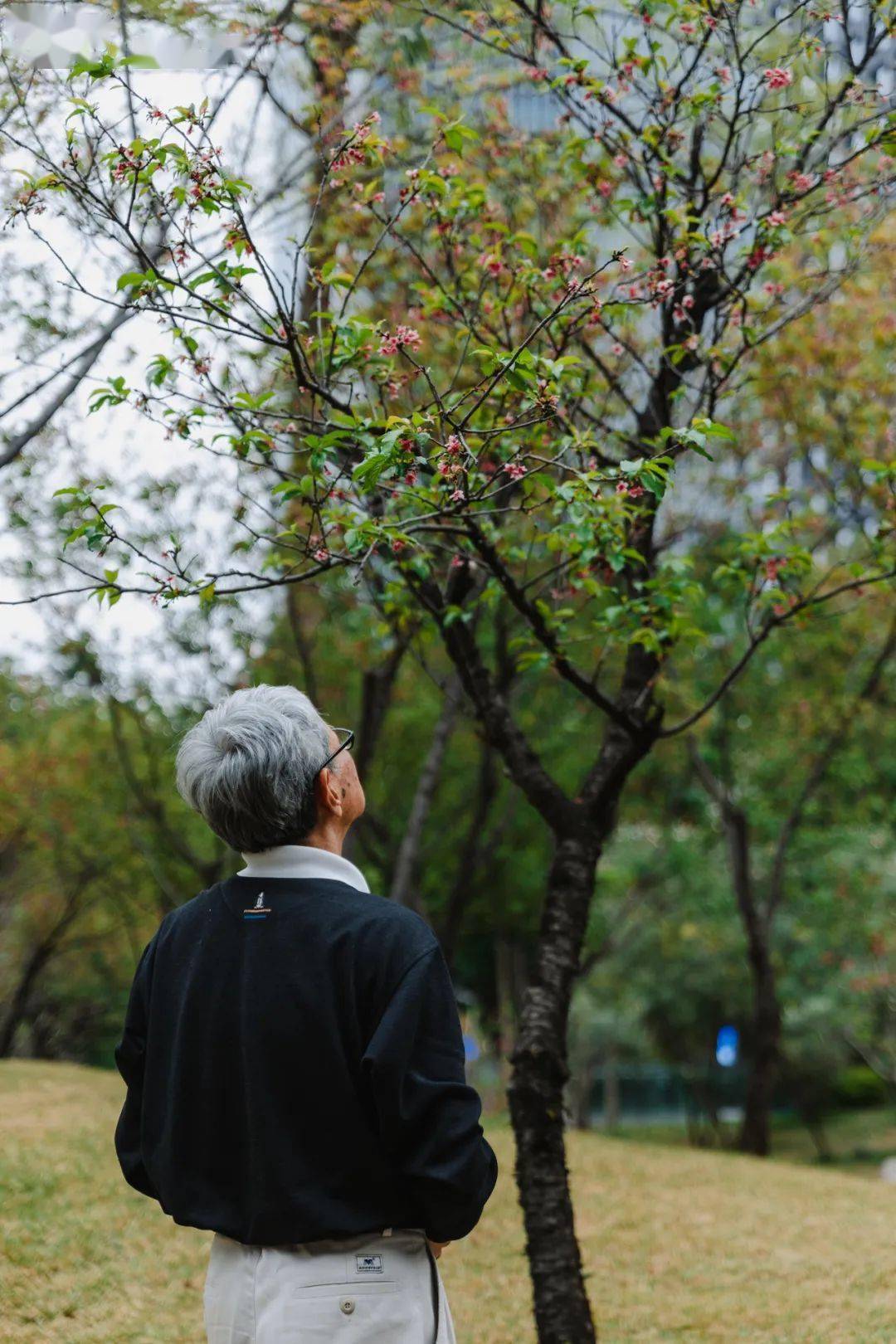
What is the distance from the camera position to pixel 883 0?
486 cm

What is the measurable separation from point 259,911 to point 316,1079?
0.32 metres

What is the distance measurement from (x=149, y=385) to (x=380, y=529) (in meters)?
1.52

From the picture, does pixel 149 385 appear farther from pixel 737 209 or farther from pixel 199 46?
pixel 199 46

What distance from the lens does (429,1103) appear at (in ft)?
6.90

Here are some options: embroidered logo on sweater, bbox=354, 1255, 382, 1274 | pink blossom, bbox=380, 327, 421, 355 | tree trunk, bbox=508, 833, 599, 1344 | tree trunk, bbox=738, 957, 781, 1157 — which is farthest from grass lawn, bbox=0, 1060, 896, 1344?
pink blossom, bbox=380, 327, 421, 355

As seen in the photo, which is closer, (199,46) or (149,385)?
(149,385)

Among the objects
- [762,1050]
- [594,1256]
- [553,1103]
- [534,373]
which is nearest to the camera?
[534,373]

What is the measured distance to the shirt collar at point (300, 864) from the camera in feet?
7.76

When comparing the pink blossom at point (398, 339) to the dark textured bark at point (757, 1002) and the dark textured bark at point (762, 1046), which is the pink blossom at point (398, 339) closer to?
the dark textured bark at point (757, 1002)

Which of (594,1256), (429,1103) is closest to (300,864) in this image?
(429,1103)

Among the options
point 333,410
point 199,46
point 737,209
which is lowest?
point 333,410

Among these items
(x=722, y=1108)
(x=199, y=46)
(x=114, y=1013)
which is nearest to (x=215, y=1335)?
(x=199, y=46)

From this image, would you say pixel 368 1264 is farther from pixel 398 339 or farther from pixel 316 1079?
pixel 398 339

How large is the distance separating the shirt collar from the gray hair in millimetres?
24
